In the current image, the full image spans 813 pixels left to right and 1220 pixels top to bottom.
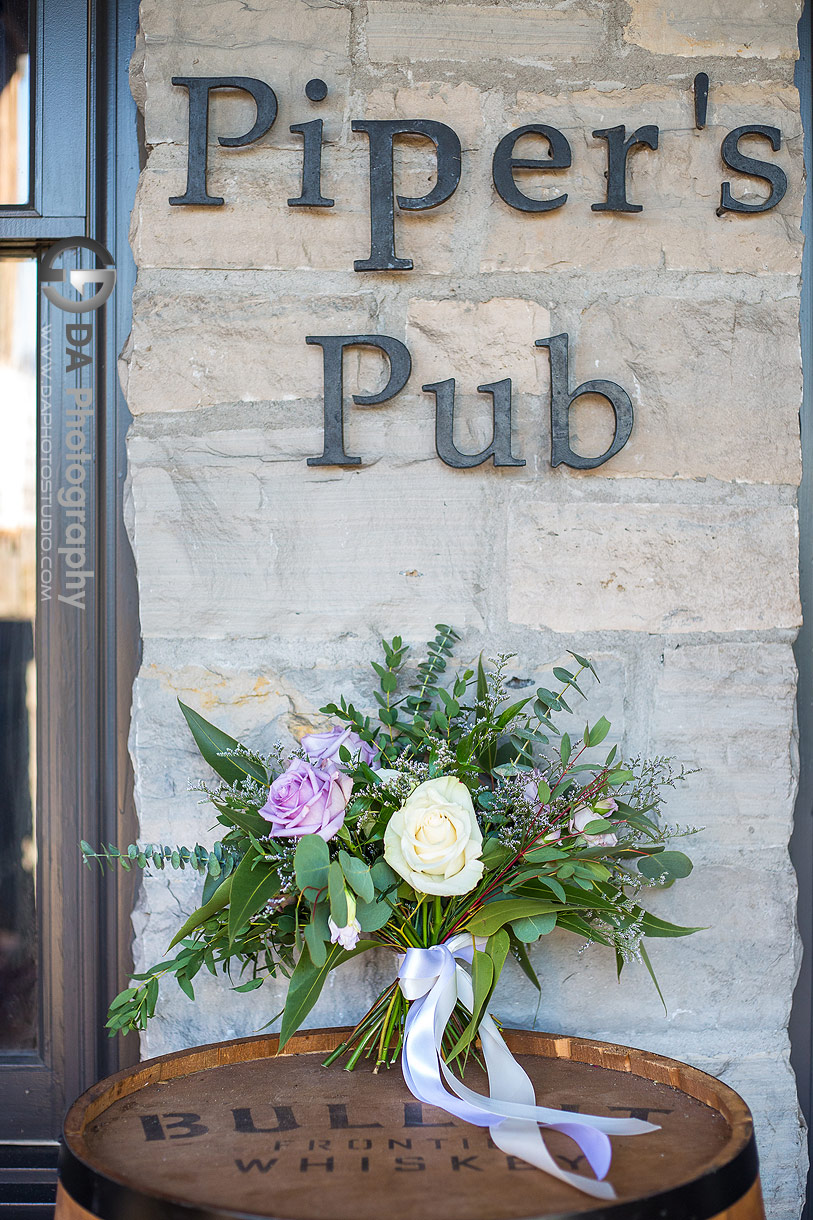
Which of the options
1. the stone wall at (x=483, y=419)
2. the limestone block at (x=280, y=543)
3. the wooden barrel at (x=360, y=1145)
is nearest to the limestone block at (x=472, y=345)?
the stone wall at (x=483, y=419)

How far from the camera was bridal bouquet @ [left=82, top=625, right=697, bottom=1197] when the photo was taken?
3.50 ft

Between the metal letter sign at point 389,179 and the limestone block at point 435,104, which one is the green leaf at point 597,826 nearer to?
the metal letter sign at point 389,179

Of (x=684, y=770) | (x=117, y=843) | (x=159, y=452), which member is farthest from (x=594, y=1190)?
(x=159, y=452)

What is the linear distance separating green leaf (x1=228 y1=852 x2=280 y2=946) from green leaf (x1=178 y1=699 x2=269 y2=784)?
0.43ft

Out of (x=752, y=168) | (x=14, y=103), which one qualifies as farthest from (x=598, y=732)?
(x=14, y=103)

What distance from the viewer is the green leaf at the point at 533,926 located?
45.4 inches

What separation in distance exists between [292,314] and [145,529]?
40 centimetres

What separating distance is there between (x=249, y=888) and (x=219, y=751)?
0.22 m

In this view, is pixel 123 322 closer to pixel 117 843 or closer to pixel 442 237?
pixel 442 237

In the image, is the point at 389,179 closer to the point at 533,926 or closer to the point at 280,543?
the point at 280,543

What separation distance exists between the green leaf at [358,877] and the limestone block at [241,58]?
110 centimetres

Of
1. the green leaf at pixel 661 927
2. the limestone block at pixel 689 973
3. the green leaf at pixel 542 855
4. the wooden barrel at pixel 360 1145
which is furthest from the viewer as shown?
the limestone block at pixel 689 973

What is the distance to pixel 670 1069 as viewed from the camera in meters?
1.16

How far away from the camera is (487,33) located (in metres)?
1.47
